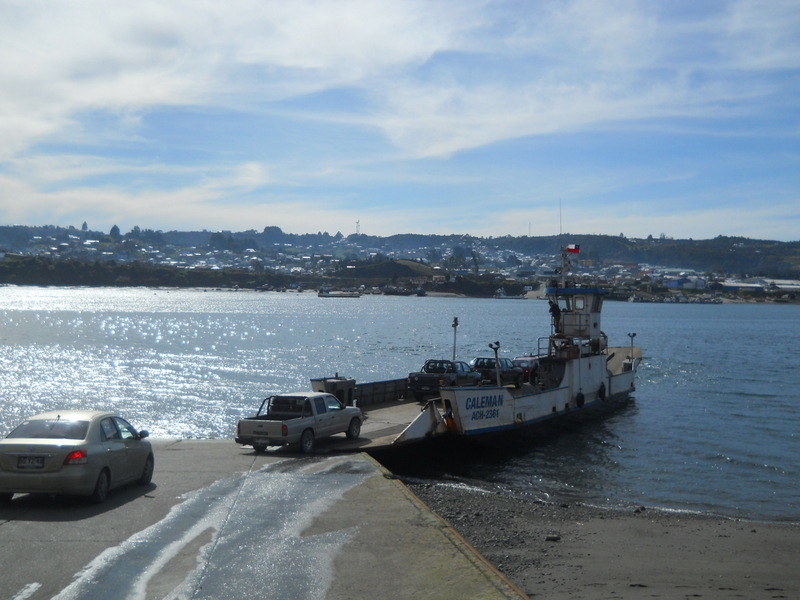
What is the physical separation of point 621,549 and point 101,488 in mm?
9447

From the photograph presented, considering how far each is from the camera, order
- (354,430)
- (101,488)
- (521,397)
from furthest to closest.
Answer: (521,397)
(354,430)
(101,488)

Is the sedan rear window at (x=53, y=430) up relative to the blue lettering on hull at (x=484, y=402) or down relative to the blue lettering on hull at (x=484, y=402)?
up

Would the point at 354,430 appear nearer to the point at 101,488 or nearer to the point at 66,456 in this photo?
the point at 101,488

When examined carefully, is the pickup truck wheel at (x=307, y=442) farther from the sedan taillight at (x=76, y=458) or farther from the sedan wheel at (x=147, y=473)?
the sedan taillight at (x=76, y=458)

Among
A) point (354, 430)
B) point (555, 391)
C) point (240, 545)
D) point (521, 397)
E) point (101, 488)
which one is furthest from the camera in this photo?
point (555, 391)

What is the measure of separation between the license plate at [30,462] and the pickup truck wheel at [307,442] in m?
8.05

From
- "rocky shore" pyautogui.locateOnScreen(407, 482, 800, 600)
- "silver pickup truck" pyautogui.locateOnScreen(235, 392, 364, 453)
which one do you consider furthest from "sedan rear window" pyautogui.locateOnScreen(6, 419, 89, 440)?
"rocky shore" pyautogui.locateOnScreen(407, 482, 800, 600)

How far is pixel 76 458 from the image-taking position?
39.5ft

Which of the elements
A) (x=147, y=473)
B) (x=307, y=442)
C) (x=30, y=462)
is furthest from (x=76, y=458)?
(x=307, y=442)

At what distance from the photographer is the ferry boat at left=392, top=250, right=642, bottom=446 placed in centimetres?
2398

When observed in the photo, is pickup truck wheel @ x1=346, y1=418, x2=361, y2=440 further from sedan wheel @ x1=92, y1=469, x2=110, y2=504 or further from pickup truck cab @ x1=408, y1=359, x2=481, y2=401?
sedan wheel @ x1=92, y1=469, x2=110, y2=504

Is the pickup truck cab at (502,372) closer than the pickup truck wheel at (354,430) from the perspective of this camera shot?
No

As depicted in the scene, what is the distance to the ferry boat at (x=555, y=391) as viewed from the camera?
23984 millimetres

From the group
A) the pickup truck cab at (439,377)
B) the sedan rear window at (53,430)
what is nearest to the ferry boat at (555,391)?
the pickup truck cab at (439,377)
